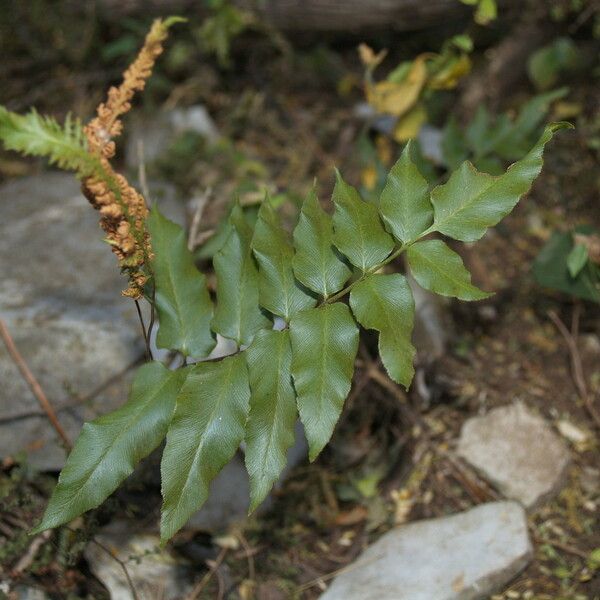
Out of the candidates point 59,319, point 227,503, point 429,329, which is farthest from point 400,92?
point 227,503

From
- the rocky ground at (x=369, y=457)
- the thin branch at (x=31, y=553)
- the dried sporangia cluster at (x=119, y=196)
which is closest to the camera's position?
the dried sporangia cluster at (x=119, y=196)

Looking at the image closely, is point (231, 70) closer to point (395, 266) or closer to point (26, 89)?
point (26, 89)

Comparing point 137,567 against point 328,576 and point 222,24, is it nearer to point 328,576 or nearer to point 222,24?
point 328,576

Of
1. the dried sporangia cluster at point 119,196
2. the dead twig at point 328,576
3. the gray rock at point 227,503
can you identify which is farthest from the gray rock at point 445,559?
the dried sporangia cluster at point 119,196

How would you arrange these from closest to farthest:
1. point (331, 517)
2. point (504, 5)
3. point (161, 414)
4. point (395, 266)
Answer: point (161, 414) < point (331, 517) < point (395, 266) < point (504, 5)

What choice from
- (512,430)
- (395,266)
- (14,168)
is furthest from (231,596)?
(14,168)

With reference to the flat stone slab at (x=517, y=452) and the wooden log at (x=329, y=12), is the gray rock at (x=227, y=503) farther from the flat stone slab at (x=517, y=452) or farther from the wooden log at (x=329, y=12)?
the wooden log at (x=329, y=12)

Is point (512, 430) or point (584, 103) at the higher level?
point (584, 103)
